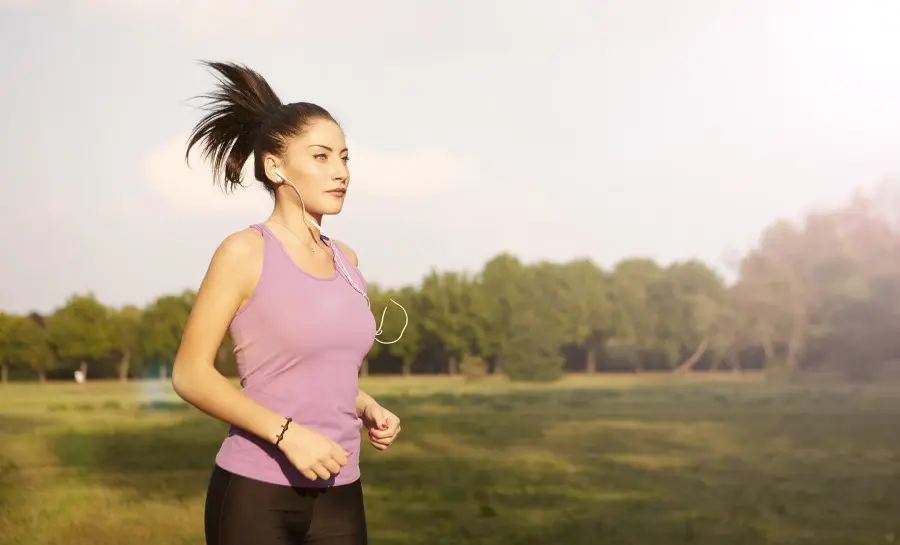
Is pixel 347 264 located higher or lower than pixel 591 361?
higher

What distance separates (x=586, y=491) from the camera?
45.1 feet

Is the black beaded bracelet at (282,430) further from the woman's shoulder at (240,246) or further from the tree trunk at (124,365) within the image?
the tree trunk at (124,365)

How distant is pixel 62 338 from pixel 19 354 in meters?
1.10

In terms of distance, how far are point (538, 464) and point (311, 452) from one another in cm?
1598

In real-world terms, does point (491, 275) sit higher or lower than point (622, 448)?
higher

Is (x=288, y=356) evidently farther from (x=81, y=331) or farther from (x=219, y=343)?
(x=81, y=331)

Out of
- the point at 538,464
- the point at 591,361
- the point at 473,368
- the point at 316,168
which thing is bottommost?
the point at 538,464

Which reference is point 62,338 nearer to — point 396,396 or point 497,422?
point 396,396

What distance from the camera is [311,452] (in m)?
2.32

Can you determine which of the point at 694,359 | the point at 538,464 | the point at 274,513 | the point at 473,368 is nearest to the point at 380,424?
the point at 274,513

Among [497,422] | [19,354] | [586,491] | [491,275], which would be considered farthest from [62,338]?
[586,491]

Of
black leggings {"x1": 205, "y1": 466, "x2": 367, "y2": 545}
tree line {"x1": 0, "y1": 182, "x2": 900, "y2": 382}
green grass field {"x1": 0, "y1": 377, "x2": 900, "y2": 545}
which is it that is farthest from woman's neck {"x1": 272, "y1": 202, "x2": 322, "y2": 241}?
tree line {"x1": 0, "y1": 182, "x2": 900, "y2": 382}

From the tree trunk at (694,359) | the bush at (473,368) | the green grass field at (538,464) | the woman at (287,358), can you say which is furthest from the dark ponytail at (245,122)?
the bush at (473,368)

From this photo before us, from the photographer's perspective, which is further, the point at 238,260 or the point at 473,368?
the point at 473,368
